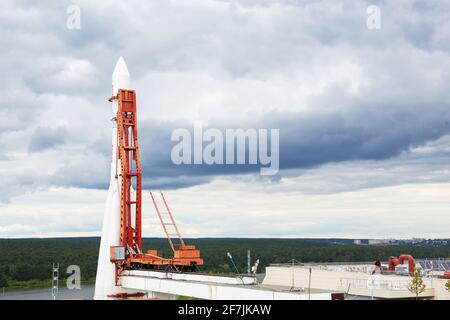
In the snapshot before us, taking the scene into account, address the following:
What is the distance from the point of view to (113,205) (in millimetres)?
66250

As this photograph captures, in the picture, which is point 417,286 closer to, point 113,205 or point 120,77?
point 113,205

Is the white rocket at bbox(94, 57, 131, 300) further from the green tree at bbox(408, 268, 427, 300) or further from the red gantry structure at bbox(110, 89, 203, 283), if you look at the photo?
the green tree at bbox(408, 268, 427, 300)

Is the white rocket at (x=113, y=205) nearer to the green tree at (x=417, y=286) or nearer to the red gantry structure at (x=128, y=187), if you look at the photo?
the red gantry structure at (x=128, y=187)

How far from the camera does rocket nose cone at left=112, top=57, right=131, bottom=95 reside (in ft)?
218

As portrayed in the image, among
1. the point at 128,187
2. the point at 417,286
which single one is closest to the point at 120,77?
the point at 128,187

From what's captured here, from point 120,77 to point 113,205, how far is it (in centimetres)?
1263

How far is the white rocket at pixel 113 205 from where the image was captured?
65.1 meters

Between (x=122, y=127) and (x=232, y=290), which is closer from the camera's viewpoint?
(x=232, y=290)

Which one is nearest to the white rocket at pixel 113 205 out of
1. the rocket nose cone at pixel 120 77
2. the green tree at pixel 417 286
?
the rocket nose cone at pixel 120 77

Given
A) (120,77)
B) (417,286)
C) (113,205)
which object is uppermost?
(120,77)
